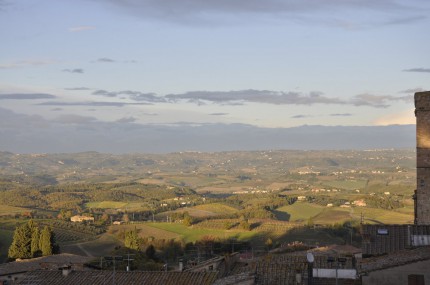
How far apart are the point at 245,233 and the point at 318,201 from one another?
6227 cm

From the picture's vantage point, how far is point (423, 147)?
2709 centimetres

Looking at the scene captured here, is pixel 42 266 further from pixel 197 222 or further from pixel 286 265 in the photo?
pixel 197 222

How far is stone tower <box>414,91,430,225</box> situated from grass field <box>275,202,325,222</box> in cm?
9332

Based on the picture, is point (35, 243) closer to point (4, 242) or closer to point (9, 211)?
point (4, 242)

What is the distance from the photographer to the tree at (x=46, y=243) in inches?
2425

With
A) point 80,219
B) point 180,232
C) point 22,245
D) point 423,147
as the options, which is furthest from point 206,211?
point 423,147

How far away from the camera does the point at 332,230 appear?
9238cm

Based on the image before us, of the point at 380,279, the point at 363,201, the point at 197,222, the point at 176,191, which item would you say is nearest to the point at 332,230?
the point at 197,222

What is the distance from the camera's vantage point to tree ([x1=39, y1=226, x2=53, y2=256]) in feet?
202

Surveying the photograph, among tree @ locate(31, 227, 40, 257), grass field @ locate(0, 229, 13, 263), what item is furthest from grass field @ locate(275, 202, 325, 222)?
tree @ locate(31, 227, 40, 257)

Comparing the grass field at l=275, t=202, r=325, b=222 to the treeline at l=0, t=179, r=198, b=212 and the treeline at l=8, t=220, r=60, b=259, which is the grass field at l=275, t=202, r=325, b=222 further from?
the treeline at l=8, t=220, r=60, b=259

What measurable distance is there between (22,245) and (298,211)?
76.0 meters

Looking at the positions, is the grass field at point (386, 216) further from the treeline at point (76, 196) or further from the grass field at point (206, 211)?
the treeline at point (76, 196)

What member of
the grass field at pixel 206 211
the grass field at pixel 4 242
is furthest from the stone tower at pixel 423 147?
the grass field at pixel 206 211
